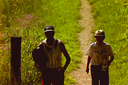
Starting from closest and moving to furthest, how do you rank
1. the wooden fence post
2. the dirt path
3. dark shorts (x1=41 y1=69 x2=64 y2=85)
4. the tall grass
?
dark shorts (x1=41 y1=69 x2=64 y2=85) → the wooden fence post → the tall grass → the dirt path

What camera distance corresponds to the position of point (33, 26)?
12523mm

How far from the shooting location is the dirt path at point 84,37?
333 inches

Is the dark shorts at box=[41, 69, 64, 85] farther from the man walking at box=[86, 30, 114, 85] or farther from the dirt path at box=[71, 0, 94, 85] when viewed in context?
the dirt path at box=[71, 0, 94, 85]

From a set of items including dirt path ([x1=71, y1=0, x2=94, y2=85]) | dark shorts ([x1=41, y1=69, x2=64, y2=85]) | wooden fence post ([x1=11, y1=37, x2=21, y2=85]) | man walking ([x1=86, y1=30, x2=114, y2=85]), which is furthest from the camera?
dirt path ([x1=71, y1=0, x2=94, y2=85])

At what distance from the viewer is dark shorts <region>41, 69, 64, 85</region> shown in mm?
4703

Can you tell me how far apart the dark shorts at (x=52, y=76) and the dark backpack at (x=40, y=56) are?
0.44 feet

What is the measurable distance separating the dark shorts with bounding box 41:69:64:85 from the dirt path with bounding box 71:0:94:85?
3314mm

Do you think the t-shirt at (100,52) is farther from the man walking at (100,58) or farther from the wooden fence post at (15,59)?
the wooden fence post at (15,59)

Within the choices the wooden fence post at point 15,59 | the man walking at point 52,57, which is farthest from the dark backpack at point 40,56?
the wooden fence post at point 15,59

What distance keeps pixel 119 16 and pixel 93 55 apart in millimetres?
9218

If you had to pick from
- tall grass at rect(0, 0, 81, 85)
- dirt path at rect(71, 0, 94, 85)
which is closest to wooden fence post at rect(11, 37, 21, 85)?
tall grass at rect(0, 0, 81, 85)

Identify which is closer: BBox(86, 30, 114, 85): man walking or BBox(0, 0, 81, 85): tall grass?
BBox(86, 30, 114, 85): man walking

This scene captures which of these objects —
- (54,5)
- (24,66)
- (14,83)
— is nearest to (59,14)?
(54,5)

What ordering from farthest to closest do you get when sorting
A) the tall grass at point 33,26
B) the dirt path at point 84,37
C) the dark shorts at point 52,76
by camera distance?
the dirt path at point 84,37 < the tall grass at point 33,26 < the dark shorts at point 52,76
